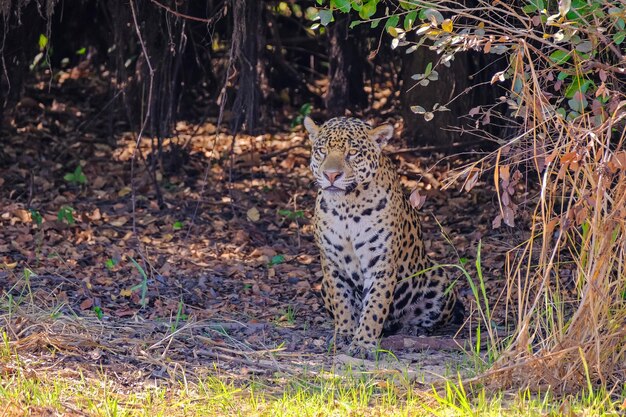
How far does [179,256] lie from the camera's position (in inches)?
315

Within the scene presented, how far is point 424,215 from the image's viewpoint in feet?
29.7

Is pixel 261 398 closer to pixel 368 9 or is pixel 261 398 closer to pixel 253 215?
pixel 368 9

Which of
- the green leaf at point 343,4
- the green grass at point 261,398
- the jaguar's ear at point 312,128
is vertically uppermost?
the green leaf at point 343,4

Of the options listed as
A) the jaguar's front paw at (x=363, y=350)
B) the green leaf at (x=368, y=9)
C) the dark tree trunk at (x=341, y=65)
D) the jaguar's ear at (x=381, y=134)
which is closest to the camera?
the green leaf at (x=368, y=9)

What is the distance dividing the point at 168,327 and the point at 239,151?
443 cm

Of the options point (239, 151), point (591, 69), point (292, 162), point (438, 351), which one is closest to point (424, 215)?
point (292, 162)

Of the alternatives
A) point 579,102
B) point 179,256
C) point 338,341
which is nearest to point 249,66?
Answer: point 179,256

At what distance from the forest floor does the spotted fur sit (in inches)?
9.3

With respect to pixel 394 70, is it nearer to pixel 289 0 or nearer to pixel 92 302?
pixel 289 0

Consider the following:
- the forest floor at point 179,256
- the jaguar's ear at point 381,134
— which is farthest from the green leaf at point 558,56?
the jaguar's ear at point 381,134

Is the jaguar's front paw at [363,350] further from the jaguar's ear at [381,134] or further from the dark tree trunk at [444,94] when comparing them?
the dark tree trunk at [444,94]

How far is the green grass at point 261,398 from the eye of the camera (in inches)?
185

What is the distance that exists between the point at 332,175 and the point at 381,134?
540mm

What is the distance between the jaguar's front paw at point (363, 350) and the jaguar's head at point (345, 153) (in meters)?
0.94
